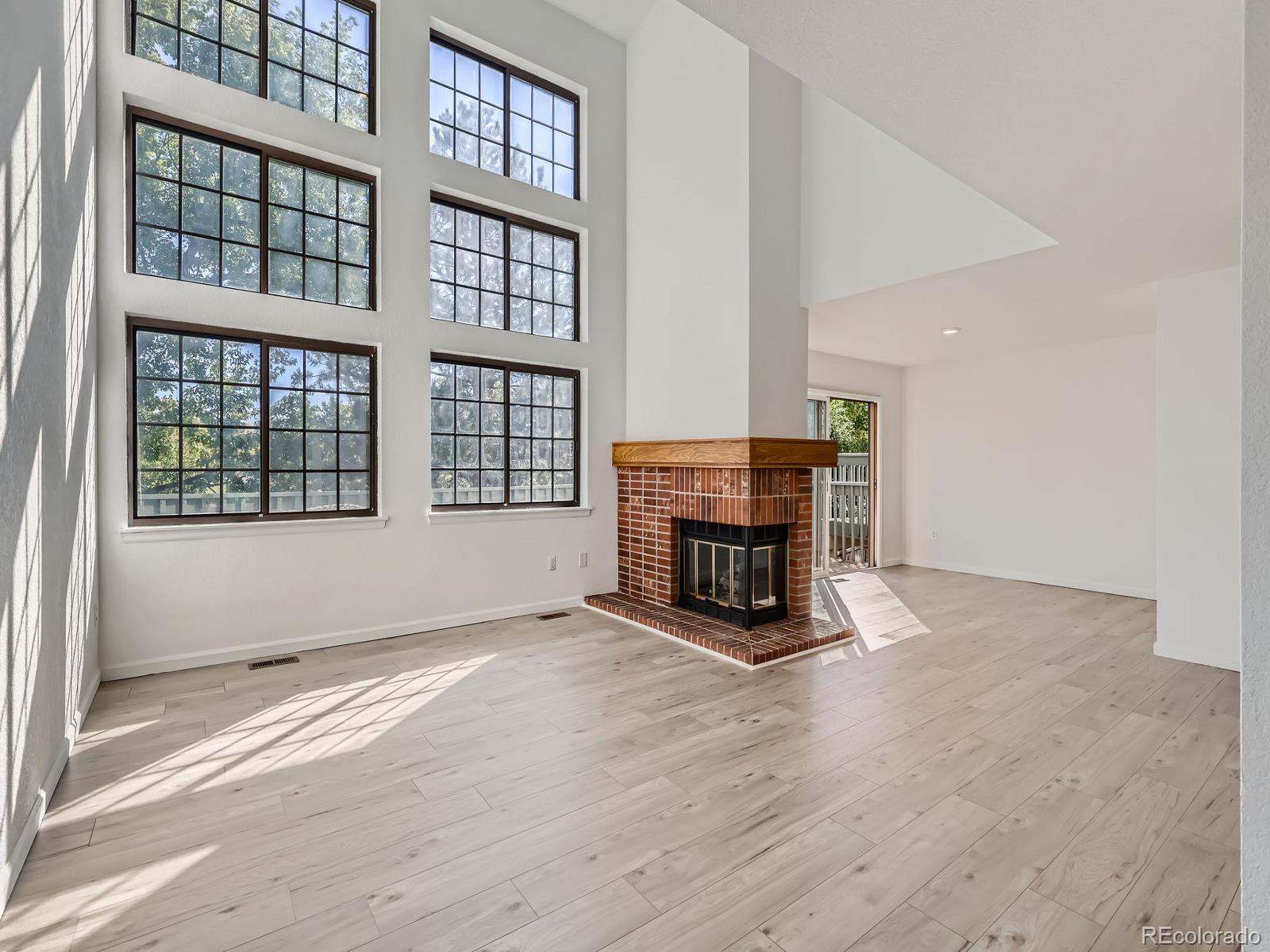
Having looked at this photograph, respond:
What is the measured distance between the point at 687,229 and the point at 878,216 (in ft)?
4.60

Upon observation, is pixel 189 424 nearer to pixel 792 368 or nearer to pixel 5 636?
pixel 5 636

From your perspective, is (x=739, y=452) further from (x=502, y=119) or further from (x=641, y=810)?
(x=502, y=119)

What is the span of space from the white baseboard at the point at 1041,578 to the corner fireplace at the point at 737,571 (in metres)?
→ 3.55

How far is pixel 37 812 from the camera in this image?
204cm

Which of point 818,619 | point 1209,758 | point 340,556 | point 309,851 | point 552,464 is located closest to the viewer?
point 309,851

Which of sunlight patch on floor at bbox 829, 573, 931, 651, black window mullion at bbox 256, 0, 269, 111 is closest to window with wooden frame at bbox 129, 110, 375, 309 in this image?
black window mullion at bbox 256, 0, 269, 111

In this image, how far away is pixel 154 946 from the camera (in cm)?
154

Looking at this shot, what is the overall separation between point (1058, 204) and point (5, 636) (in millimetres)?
4336

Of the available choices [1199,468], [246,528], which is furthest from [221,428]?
[1199,468]

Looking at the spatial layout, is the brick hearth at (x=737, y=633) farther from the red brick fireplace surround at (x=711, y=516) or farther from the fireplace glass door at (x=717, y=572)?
the fireplace glass door at (x=717, y=572)

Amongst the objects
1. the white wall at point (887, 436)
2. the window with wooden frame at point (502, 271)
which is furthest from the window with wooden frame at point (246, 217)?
the white wall at point (887, 436)

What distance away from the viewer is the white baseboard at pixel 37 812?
5.54ft

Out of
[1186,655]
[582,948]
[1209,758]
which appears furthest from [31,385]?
[1186,655]

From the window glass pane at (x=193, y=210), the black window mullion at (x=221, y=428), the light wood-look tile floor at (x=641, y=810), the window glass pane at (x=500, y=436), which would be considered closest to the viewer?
the light wood-look tile floor at (x=641, y=810)
